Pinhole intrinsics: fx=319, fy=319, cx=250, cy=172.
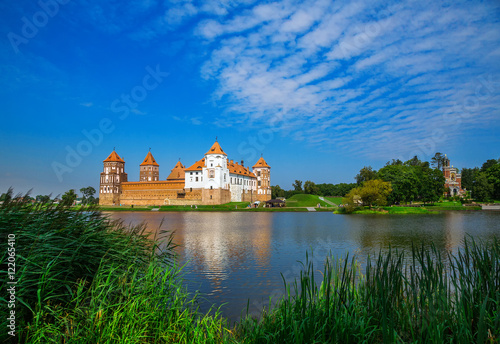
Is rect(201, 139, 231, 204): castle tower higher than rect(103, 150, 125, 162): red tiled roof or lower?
lower

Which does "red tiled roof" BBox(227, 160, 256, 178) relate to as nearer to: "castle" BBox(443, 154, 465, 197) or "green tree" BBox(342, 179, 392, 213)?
"green tree" BBox(342, 179, 392, 213)

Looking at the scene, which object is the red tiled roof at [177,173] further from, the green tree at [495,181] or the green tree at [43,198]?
the green tree at [43,198]

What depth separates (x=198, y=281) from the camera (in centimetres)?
843

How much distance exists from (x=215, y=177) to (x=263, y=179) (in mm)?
16697

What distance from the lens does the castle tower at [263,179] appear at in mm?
74250

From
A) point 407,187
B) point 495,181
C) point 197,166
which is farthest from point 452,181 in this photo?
point 197,166

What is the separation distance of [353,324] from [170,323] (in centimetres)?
A: 240

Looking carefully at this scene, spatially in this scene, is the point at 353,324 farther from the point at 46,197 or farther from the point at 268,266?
the point at 268,266

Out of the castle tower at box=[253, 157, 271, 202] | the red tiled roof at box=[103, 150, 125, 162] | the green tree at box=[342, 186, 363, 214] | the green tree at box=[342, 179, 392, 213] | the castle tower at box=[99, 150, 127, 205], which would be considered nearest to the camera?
the green tree at box=[342, 179, 392, 213]

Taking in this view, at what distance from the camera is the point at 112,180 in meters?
71.1

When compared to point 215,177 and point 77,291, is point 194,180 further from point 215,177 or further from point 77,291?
point 77,291

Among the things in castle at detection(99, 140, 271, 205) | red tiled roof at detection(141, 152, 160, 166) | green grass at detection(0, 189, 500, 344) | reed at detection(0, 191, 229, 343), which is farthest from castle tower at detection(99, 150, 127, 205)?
green grass at detection(0, 189, 500, 344)

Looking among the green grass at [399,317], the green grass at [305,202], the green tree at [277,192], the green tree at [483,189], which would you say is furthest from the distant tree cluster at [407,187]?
the green grass at [399,317]

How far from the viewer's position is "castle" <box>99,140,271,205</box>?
62.1 m
